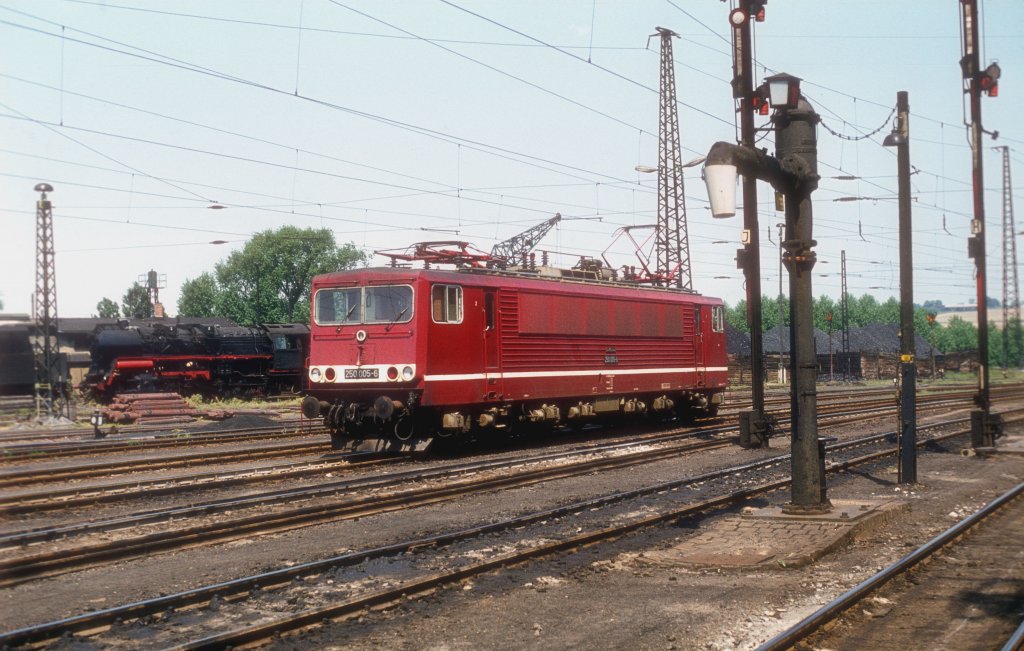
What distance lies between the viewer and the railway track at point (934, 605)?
21.9 ft

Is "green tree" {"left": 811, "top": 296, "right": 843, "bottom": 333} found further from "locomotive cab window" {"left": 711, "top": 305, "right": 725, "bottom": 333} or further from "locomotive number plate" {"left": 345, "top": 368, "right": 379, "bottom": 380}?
"locomotive number plate" {"left": 345, "top": 368, "right": 379, "bottom": 380}

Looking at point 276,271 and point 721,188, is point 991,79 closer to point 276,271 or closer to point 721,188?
point 721,188

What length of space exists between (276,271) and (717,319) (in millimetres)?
74941

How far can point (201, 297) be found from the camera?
100188 mm

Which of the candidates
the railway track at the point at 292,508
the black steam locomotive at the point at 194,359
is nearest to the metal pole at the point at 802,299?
the railway track at the point at 292,508

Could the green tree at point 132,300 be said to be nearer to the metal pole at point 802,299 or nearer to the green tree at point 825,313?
the green tree at point 825,313

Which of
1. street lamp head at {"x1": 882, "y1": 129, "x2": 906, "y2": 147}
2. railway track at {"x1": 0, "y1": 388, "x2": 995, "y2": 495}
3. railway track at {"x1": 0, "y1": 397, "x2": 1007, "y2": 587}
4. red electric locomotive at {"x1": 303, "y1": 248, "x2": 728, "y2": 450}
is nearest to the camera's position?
railway track at {"x1": 0, "y1": 397, "x2": 1007, "y2": 587}

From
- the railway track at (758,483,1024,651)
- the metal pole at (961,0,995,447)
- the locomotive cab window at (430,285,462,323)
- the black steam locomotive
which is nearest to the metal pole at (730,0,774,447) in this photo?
the metal pole at (961,0,995,447)

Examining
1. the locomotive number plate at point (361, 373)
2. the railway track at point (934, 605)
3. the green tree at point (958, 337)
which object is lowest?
the railway track at point (934, 605)

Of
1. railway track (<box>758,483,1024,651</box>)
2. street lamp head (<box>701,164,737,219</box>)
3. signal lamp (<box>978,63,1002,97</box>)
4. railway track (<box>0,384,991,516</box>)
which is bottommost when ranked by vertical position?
railway track (<box>758,483,1024,651</box>)

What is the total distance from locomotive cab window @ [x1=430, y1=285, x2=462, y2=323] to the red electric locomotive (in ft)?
0.07

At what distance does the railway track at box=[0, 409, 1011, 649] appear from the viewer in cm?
681

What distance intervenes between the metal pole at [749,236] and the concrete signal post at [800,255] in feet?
21.7

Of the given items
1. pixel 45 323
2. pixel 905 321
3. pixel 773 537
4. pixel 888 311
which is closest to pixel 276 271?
pixel 45 323
